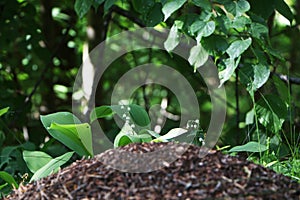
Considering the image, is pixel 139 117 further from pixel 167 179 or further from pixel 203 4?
pixel 167 179

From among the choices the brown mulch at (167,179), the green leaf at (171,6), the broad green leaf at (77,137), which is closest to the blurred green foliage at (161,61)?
the green leaf at (171,6)

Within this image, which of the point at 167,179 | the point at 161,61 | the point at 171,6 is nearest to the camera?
the point at 167,179

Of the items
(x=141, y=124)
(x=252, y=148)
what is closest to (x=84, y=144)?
(x=141, y=124)

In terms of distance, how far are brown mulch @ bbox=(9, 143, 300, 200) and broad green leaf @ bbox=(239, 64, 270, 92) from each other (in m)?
0.74

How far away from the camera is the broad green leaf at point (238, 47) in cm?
206

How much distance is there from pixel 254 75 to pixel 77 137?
0.75 metres

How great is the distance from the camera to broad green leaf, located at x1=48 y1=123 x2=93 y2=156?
6.25ft

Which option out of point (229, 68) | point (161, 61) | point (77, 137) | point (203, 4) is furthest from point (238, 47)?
point (161, 61)

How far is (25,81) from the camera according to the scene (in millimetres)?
4219

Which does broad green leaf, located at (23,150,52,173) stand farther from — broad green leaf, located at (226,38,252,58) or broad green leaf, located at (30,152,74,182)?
broad green leaf, located at (226,38,252,58)

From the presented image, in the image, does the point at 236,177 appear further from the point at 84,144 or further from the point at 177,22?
the point at 177,22

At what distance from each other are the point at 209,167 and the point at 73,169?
14.8 inches

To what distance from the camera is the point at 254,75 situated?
219cm

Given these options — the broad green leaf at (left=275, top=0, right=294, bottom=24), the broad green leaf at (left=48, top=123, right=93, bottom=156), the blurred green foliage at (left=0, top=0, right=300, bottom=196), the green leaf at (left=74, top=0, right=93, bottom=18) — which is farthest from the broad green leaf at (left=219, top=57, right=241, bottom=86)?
the green leaf at (left=74, top=0, right=93, bottom=18)
